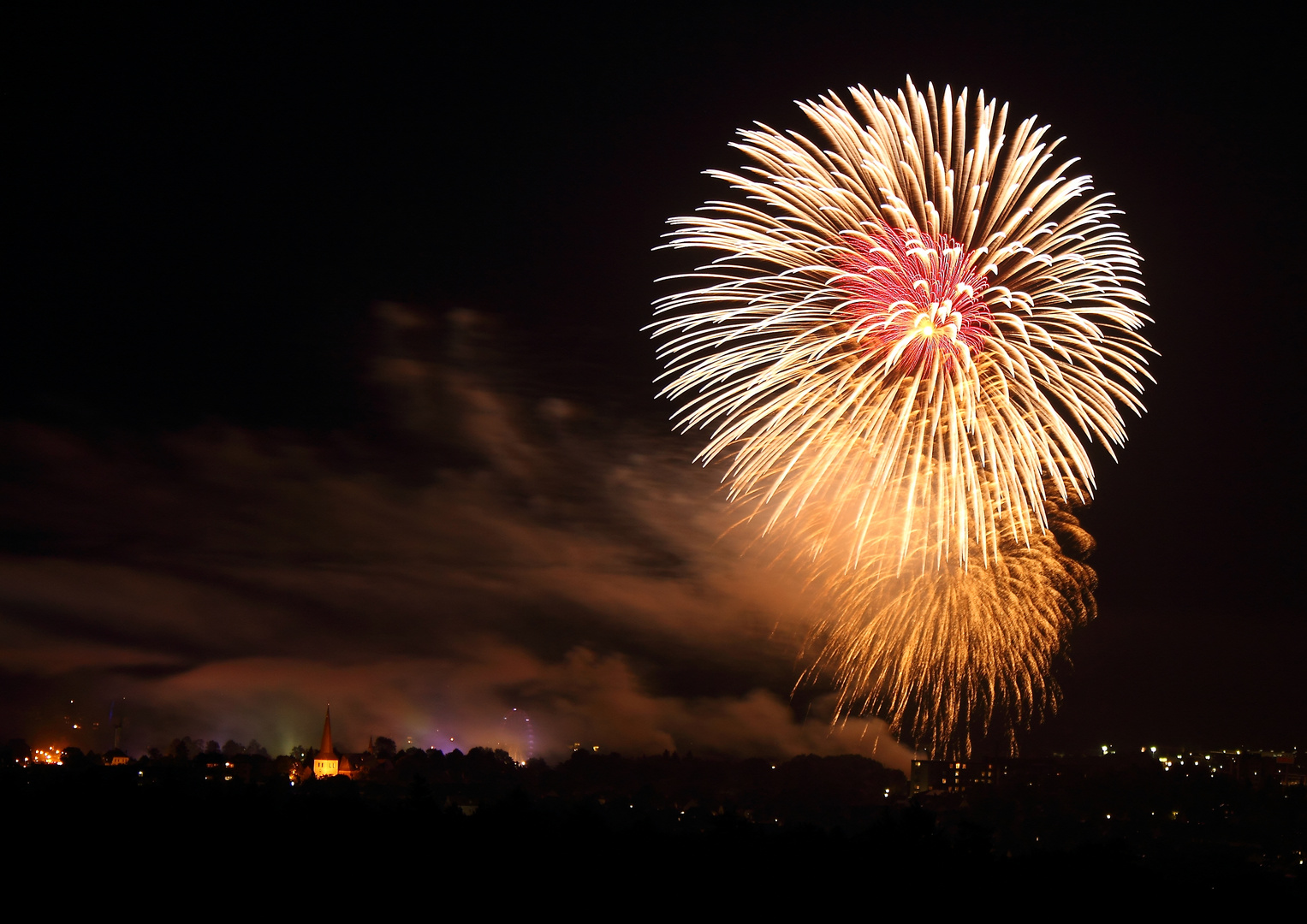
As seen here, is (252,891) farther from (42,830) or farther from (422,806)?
(422,806)

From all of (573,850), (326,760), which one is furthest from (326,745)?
(573,850)

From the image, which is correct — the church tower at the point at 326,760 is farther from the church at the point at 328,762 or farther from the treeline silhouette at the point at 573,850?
the treeline silhouette at the point at 573,850

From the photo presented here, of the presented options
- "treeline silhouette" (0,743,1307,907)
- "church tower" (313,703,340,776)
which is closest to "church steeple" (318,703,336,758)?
"church tower" (313,703,340,776)

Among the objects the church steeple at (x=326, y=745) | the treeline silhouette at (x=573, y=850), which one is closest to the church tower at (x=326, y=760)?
the church steeple at (x=326, y=745)

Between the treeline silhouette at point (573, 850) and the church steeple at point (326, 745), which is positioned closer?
the treeline silhouette at point (573, 850)

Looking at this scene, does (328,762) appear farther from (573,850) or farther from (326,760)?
(573,850)

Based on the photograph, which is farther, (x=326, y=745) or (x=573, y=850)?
(x=326, y=745)

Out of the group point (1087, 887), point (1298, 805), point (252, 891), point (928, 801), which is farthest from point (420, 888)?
point (1298, 805)

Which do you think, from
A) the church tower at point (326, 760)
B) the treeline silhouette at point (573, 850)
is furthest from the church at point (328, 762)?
the treeline silhouette at point (573, 850)

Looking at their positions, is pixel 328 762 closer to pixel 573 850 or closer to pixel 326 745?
pixel 326 745
